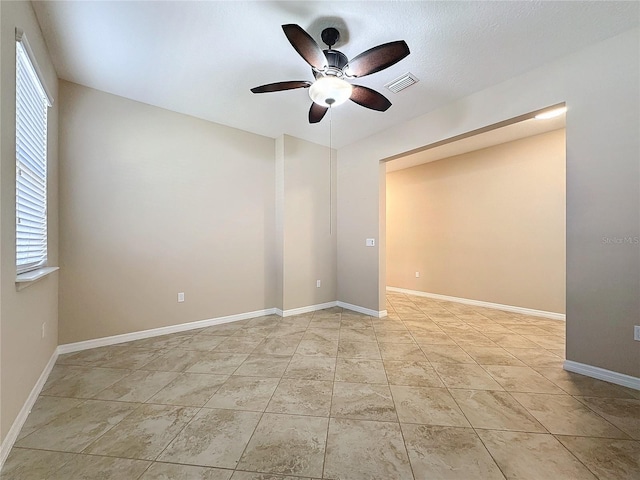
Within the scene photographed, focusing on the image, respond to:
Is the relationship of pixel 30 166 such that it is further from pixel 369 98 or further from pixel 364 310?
pixel 364 310

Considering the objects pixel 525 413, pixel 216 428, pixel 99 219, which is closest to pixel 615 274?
→ pixel 525 413

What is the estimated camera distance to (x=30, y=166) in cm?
190

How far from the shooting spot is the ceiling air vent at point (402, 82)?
2.51 m

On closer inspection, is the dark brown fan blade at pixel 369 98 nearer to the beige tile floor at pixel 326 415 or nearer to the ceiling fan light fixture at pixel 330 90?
the ceiling fan light fixture at pixel 330 90

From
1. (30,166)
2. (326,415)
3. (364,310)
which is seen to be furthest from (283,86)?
(364,310)

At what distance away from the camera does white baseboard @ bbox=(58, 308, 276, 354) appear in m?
2.64

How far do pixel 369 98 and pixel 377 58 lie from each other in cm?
48

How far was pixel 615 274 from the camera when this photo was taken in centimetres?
203

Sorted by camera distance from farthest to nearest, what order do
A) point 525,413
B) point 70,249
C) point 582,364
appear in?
point 70,249
point 582,364
point 525,413

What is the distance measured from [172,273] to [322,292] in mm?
2201

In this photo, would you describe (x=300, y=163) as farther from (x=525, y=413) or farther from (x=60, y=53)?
(x=525, y=413)

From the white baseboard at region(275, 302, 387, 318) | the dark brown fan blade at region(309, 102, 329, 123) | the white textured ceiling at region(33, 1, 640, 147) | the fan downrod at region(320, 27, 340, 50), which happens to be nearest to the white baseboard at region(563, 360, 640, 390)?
the white baseboard at region(275, 302, 387, 318)

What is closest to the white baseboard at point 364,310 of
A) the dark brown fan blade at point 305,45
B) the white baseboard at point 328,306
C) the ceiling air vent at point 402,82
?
the white baseboard at point 328,306

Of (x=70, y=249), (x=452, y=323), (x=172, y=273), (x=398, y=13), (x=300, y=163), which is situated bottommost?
(x=452, y=323)
